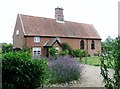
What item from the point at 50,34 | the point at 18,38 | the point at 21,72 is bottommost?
the point at 21,72

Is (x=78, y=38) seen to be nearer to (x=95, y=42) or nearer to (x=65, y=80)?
(x=95, y=42)

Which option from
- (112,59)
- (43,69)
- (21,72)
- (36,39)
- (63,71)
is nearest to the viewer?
(112,59)

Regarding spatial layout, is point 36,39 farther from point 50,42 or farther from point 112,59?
point 112,59

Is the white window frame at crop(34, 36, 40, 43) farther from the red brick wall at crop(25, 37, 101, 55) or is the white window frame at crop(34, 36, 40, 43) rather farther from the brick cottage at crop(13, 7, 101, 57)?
the red brick wall at crop(25, 37, 101, 55)

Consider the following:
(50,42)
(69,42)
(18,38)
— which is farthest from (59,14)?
(18,38)

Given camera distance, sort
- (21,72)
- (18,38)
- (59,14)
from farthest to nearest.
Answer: (59,14)
(18,38)
(21,72)

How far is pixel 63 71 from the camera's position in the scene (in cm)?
1046

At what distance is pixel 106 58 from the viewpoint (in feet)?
13.9

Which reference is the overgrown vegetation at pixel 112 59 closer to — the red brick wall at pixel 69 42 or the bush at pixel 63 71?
the bush at pixel 63 71

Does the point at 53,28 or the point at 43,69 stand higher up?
the point at 53,28

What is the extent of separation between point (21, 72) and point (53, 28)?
96.3 ft

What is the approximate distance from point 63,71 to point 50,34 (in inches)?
947

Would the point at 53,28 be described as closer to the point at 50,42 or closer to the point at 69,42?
the point at 50,42

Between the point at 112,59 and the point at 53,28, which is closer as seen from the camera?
the point at 112,59
